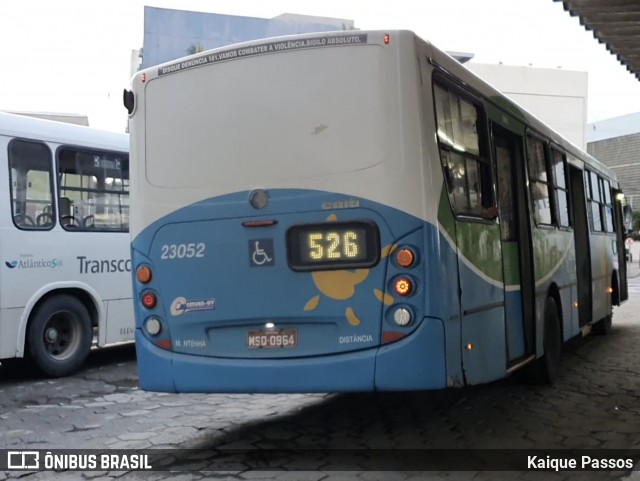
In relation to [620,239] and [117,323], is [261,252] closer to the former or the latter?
[117,323]

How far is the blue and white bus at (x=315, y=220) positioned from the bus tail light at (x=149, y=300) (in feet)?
0.05

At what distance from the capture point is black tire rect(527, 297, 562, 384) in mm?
7992

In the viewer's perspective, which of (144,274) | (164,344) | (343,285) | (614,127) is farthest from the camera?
(614,127)

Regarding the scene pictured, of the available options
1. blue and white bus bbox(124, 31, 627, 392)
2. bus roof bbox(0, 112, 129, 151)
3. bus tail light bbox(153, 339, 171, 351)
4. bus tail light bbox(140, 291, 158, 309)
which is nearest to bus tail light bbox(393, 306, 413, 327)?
blue and white bus bbox(124, 31, 627, 392)

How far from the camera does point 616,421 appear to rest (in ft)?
21.8

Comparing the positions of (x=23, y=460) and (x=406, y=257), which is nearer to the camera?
(x=406, y=257)

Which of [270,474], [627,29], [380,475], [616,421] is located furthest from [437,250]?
[627,29]

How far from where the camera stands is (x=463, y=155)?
5.90 meters

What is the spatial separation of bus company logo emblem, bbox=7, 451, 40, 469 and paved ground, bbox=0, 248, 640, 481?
0.17 meters

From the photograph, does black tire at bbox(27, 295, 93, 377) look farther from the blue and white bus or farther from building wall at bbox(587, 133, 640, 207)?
building wall at bbox(587, 133, 640, 207)

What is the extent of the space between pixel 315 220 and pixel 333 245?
0.72 feet

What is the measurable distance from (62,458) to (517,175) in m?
4.81

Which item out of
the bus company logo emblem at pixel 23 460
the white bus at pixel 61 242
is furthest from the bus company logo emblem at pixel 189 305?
the white bus at pixel 61 242

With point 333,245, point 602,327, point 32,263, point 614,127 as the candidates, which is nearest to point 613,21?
point 333,245
